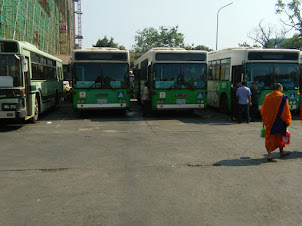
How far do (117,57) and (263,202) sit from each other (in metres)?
10.8

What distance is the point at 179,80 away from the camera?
569 inches

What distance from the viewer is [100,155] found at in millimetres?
7457

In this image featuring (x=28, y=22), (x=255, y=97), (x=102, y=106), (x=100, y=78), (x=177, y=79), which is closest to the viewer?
(x=255, y=97)

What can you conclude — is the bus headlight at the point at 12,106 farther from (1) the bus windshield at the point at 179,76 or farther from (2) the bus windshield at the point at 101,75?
(1) the bus windshield at the point at 179,76

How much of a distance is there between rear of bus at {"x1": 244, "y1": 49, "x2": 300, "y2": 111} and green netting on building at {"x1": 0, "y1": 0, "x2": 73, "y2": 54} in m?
19.4

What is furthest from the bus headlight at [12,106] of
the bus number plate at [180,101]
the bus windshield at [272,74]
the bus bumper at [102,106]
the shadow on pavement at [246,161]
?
the bus windshield at [272,74]

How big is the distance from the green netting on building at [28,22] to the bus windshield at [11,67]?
52.9 feet

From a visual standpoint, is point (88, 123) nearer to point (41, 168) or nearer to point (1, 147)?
point (1, 147)

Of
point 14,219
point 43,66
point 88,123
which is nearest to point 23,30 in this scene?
point 43,66

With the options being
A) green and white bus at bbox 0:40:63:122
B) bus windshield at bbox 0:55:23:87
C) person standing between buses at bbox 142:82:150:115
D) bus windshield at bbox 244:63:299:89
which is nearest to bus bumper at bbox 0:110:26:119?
green and white bus at bbox 0:40:63:122

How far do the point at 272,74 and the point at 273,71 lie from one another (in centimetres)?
14

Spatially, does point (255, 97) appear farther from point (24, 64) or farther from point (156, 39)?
point (156, 39)

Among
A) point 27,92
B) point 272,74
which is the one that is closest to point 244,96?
point 272,74

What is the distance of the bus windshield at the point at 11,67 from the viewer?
10.5 m
